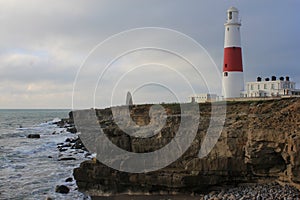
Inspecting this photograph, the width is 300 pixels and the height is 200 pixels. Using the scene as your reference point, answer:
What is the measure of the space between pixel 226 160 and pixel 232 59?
51.3 feet

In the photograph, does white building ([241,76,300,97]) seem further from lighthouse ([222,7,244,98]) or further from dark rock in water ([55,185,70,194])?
dark rock in water ([55,185,70,194])

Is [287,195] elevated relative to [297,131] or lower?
lower

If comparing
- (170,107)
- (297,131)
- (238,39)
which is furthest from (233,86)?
(297,131)

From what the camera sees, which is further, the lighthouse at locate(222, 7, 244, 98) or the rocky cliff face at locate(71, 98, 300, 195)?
the lighthouse at locate(222, 7, 244, 98)

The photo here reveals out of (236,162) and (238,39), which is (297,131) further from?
(238,39)

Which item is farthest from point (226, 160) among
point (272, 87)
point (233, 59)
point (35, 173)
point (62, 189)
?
point (272, 87)

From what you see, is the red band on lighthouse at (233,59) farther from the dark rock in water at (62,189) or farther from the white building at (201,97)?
the dark rock in water at (62,189)

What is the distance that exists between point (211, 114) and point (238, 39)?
13245 mm

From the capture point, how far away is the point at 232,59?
1230 inches

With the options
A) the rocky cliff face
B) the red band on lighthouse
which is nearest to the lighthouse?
the red band on lighthouse

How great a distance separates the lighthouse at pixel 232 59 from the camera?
102 feet

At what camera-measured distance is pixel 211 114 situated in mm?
20734

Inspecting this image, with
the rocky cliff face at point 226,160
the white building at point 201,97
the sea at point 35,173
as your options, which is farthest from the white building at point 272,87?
the sea at point 35,173

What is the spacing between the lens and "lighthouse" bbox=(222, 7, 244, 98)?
31.2 meters
